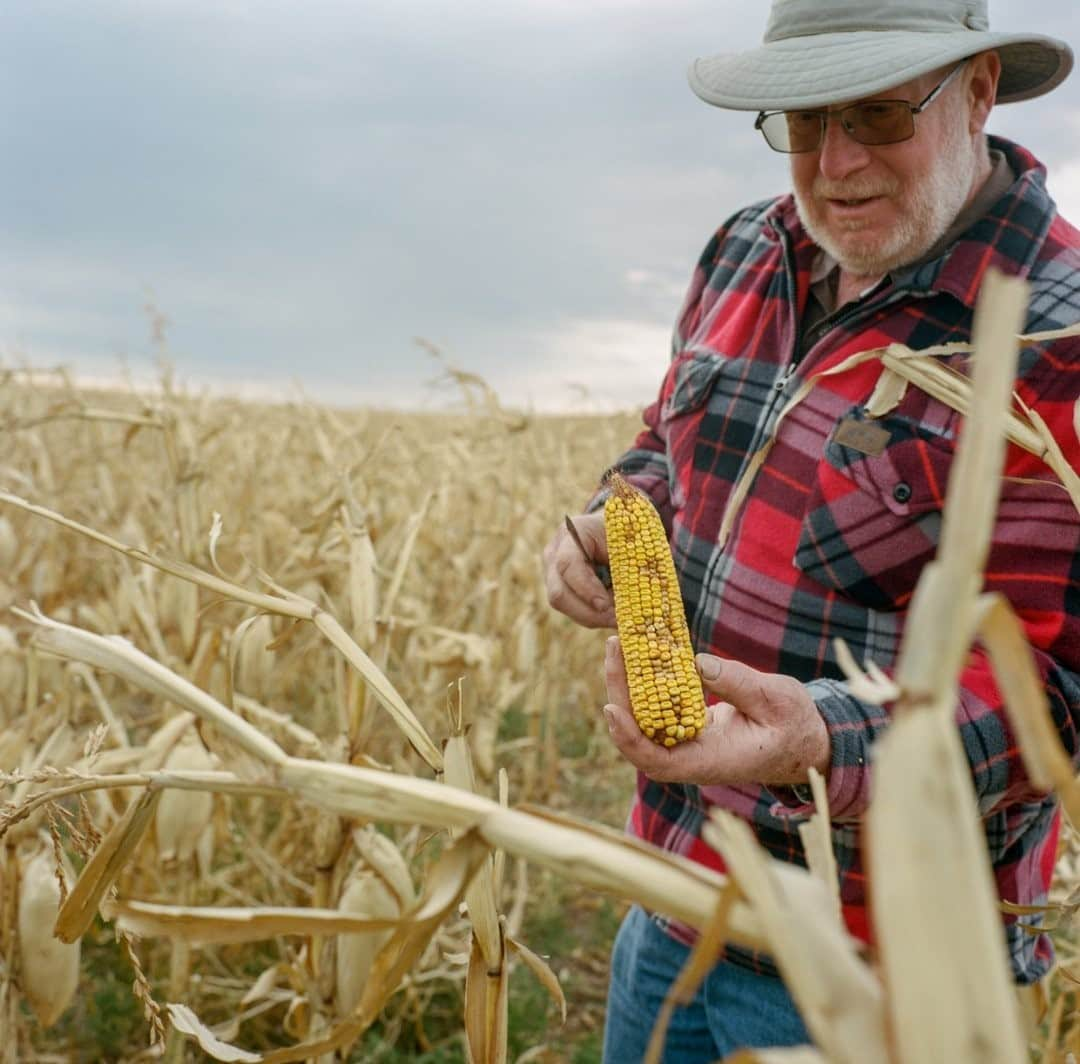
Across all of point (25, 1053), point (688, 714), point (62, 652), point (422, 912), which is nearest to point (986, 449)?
point (422, 912)

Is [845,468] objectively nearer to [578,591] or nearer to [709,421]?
[709,421]

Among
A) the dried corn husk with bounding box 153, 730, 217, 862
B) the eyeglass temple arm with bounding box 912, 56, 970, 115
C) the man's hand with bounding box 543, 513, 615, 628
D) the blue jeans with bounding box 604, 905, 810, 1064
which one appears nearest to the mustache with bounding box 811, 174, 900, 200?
the eyeglass temple arm with bounding box 912, 56, 970, 115

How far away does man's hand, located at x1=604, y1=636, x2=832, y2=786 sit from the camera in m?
1.59

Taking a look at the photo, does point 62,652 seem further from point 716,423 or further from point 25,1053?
point 25,1053

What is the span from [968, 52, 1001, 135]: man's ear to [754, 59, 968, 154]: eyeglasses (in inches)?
3.2

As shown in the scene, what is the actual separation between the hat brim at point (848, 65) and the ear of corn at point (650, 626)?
824mm

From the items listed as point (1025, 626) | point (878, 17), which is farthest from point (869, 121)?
point (1025, 626)

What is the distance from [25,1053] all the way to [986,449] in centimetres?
295

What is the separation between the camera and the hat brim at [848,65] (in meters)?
1.91

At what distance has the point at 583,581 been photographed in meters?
2.19

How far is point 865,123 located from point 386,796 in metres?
1.75

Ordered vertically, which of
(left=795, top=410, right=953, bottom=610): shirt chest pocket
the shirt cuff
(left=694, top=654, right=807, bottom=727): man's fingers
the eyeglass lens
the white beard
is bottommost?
the shirt cuff

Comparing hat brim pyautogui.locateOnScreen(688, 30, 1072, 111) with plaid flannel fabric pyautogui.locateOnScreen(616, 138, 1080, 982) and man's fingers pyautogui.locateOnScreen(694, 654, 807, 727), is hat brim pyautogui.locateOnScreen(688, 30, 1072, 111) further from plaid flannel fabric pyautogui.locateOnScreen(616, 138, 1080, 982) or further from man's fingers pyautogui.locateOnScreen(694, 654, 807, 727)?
man's fingers pyautogui.locateOnScreen(694, 654, 807, 727)

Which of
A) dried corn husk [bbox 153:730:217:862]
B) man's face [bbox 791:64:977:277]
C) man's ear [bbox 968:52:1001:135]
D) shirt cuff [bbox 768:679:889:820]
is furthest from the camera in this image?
dried corn husk [bbox 153:730:217:862]
